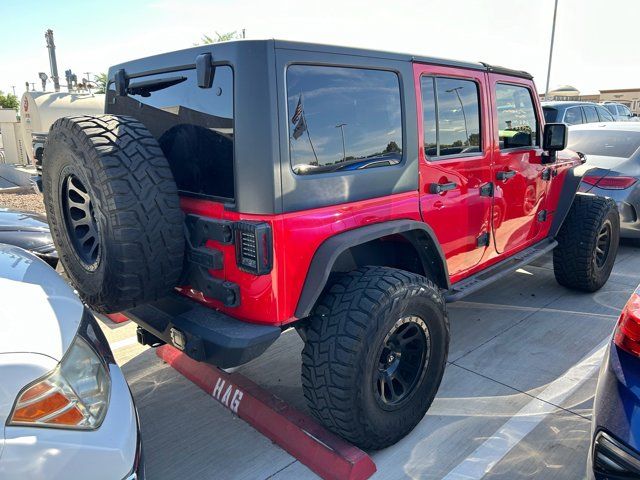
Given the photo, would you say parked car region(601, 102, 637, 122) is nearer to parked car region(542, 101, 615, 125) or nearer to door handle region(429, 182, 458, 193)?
parked car region(542, 101, 615, 125)

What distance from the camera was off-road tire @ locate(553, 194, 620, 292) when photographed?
14.5 ft

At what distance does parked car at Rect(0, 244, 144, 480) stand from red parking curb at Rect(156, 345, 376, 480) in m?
0.91

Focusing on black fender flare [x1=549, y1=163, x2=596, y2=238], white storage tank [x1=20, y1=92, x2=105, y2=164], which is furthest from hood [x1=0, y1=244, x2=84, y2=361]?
white storage tank [x1=20, y1=92, x2=105, y2=164]

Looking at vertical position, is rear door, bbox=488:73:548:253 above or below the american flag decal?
below

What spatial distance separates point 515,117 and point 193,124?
2611mm

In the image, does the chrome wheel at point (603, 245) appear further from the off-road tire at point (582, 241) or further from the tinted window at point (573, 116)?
the tinted window at point (573, 116)

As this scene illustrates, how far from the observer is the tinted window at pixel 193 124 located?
7.25 feet

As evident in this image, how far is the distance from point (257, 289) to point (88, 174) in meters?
0.92

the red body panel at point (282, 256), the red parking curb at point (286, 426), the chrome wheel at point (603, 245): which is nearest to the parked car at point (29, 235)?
the red parking curb at point (286, 426)

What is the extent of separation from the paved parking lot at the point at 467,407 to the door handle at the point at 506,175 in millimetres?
1306

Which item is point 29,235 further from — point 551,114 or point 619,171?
point 551,114

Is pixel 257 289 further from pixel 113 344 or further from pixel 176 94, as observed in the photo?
pixel 113 344

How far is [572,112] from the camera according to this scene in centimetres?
994

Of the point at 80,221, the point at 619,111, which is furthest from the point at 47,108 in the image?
the point at 619,111
